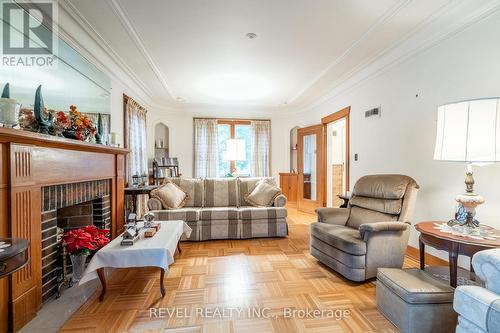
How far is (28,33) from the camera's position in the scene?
1934 millimetres

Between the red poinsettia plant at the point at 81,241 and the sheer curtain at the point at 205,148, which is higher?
the sheer curtain at the point at 205,148

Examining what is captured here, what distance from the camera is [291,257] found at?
2902 mm

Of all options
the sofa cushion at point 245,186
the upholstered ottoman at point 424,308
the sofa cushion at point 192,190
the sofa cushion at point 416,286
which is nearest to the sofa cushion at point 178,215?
the sofa cushion at point 192,190

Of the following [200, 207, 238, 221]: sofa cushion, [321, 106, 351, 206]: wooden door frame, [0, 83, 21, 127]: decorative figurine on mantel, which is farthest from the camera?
[321, 106, 351, 206]: wooden door frame

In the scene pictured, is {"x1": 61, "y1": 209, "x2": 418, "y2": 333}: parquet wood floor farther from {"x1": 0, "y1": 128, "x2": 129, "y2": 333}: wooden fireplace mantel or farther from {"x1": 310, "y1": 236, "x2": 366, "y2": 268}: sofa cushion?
{"x1": 0, "y1": 128, "x2": 129, "y2": 333}: wooden fireplace mantel

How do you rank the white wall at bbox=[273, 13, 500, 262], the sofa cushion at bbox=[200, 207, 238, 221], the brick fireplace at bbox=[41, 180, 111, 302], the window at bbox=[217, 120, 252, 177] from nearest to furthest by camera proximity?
the brick fireplace at bbox=[41, 180, 111, 302] < the white wall at bbox=[273, 13, 500, 262] < the sofa cushion at bbox=[200, 207, 238, 221] < the window at bbox=[217, 120, 252, 177]

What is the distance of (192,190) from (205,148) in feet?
7.82

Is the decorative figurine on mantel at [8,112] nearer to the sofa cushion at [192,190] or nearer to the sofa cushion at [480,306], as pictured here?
the sofa cushion at [192,190]

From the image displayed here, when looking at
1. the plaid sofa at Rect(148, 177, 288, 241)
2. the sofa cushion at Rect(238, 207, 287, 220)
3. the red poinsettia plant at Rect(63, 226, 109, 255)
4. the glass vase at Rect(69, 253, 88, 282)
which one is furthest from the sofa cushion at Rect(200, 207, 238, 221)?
the glass vase at Rect(69, 253, 88, 282)

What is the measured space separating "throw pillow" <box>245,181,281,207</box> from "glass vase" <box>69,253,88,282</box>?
7.40ft

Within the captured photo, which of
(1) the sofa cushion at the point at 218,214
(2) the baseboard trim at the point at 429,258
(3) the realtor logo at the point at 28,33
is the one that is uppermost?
(3) the realtor logo at the point at 28,33

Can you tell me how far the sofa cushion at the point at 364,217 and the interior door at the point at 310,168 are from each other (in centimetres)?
227

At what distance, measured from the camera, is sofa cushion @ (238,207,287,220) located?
3578 millimetres

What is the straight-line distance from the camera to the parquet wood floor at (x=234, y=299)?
1683 mm
